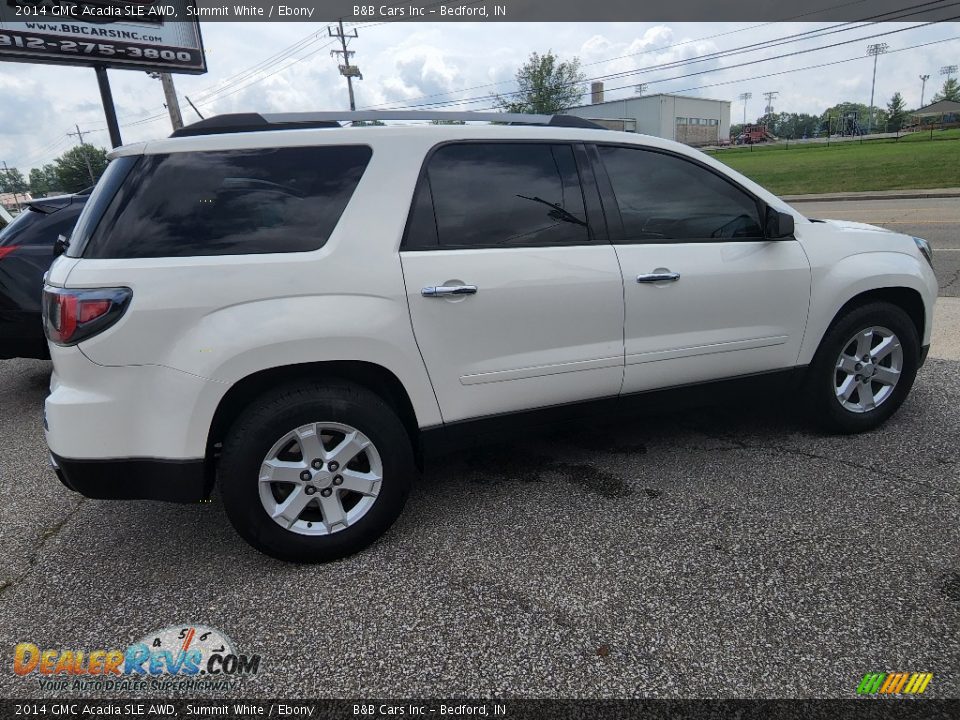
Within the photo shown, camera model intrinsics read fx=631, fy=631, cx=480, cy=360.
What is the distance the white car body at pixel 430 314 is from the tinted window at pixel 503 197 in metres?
0.07

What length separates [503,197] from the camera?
9.47 ft

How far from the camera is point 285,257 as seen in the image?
250 cm

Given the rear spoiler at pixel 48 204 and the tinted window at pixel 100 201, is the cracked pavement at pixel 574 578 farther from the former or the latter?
the rear spoiler at pixel 48 204

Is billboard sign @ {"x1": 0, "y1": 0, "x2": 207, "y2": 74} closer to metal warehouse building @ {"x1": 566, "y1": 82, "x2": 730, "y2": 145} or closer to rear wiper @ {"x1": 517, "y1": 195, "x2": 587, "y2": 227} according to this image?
rear wiper @ {"x1": 517, "y1": 195, "x2": 587, "y2": 227}

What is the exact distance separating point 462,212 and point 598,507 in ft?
5.02

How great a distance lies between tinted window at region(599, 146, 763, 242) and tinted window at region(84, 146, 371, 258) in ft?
4.25

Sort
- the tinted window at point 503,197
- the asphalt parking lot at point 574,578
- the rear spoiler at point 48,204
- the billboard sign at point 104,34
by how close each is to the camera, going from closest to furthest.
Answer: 1. the asphalt parking lot at point 574,578
2. the tinted window at point 503,197
3. the rear spoiler at point 48,204
4. the billboard sign at point 104,34

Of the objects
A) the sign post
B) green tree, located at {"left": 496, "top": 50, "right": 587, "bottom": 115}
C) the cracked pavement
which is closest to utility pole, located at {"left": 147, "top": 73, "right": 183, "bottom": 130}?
the sign post

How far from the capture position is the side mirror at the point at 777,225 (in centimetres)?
326

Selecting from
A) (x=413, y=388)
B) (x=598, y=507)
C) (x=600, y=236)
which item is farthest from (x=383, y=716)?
(x=600, y=236)

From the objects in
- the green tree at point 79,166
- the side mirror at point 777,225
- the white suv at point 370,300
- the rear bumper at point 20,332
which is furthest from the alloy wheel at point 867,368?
the green tree at point 79,166

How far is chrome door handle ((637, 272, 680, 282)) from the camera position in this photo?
302cm

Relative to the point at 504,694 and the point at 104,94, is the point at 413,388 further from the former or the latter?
the point at 104,94

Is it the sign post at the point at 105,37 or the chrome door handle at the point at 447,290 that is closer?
the chrome door handle at the point at 447,290
